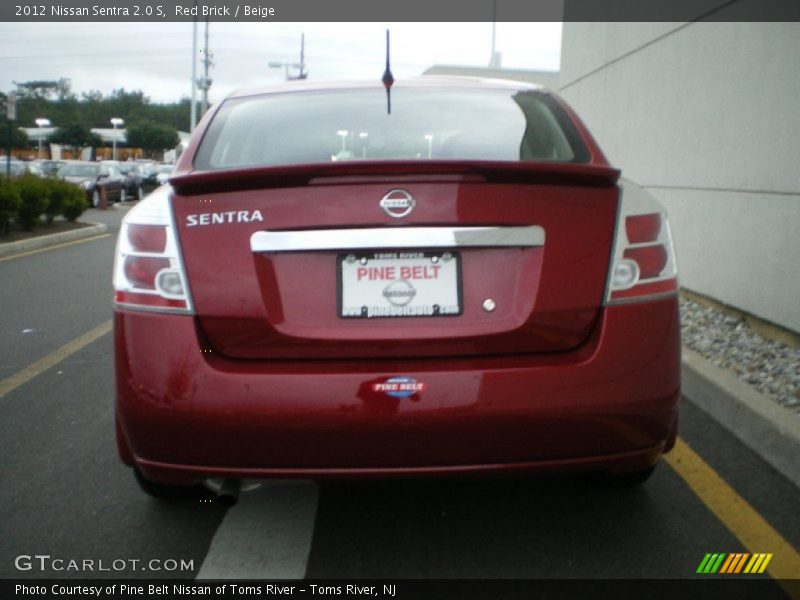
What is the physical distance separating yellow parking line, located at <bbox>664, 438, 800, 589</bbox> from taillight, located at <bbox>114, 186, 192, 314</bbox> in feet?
6.56

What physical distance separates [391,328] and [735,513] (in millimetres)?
1612

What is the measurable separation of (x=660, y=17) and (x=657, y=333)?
24.1 feet

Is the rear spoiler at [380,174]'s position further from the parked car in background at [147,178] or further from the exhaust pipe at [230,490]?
the parked car in background at [147,178]

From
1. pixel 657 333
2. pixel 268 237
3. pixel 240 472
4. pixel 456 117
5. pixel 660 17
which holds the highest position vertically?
pixel 660 17

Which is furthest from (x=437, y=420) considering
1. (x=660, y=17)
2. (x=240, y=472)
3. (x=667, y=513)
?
(x=660, y=17)

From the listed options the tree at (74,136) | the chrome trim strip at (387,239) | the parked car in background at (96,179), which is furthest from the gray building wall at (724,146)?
the tree at (74,136)

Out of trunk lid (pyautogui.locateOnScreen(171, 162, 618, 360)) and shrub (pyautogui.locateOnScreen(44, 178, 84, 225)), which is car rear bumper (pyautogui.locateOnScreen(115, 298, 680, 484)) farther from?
shrub (pyautogui.locateOnScreen(44, 178, 84, 225))

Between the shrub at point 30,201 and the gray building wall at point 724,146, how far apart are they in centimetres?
1028

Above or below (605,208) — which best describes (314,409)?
below

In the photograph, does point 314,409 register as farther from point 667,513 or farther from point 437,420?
point 667,513

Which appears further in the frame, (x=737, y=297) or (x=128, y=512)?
(x=737, y=297)

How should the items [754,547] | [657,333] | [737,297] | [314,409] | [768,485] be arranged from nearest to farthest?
[314,409] < [657,333] < [754,547] < [768,485] < [737,297]

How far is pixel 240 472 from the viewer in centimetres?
271

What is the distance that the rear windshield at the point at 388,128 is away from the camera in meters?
3.26
